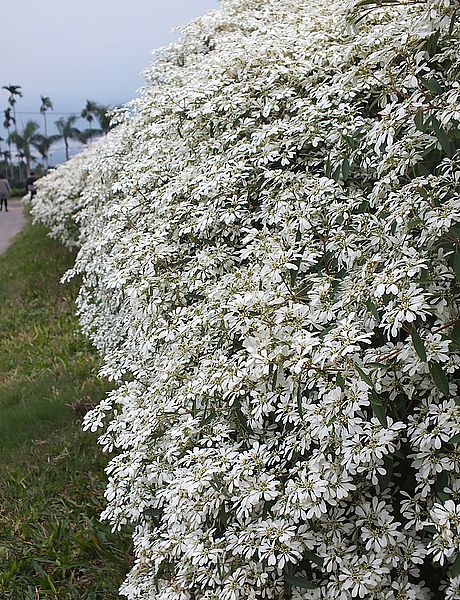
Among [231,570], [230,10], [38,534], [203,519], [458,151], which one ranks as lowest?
[38,534]

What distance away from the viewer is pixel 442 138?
5.79 ft

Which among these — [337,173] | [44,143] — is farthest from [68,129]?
[337,173]

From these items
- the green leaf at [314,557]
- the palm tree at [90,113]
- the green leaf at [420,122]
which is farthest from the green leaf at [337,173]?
the palm tree at [90,113]

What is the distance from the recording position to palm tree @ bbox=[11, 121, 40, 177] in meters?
40.5

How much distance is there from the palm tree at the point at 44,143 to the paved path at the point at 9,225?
20048mm

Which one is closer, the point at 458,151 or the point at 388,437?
the point at 388,437

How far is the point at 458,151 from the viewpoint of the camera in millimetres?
1776

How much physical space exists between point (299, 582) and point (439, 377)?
0.64m

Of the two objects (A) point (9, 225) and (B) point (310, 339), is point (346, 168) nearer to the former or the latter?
(B) point (310, 339)

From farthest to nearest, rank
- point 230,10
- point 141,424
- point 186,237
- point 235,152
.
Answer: point 230,10 < point 186,237 < point 235,152 < point 141,424

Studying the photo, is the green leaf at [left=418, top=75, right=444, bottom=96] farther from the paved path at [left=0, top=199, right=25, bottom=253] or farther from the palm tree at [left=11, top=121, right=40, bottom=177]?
the palm tree at [left=11, top=121, right=40, bottom=177]

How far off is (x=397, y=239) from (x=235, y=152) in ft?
2.83

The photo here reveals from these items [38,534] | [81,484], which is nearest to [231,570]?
[38,534]

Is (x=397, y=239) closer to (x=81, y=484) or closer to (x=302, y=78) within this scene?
(x=302, y=78)
